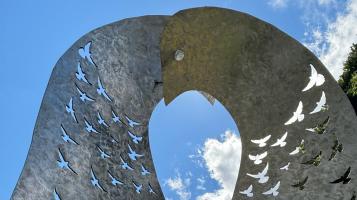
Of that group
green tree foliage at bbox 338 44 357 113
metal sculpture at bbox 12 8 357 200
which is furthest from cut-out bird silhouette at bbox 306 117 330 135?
green tree foliage at bbox 338 44 357 113

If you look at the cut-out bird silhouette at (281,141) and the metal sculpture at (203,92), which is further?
the cut-out bird silhouette at (281,141)

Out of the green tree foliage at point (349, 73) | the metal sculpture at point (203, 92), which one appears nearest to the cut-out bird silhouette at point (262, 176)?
the metal sculpture at point (203, 92)

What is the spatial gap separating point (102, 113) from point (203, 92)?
7.44ft

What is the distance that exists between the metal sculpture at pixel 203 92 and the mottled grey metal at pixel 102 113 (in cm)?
2

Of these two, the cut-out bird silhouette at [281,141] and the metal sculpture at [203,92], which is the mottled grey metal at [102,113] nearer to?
the metal sculpture at [203,92]

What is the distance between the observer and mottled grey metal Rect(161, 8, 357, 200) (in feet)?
28.1

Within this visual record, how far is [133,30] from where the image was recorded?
9.55 m

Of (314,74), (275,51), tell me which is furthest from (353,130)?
(275,51)

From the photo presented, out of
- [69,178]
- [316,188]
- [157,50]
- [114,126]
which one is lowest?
[316,188]

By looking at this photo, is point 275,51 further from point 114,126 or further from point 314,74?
point 114,126

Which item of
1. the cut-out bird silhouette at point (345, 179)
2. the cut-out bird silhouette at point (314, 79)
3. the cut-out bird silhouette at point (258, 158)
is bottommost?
the cut-out bird silhouette at point (345, 179)

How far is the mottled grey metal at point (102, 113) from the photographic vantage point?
825 centimetres

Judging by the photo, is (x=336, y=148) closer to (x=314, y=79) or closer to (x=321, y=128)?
(x=321, y=128)

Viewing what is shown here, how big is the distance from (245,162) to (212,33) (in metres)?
2.77
